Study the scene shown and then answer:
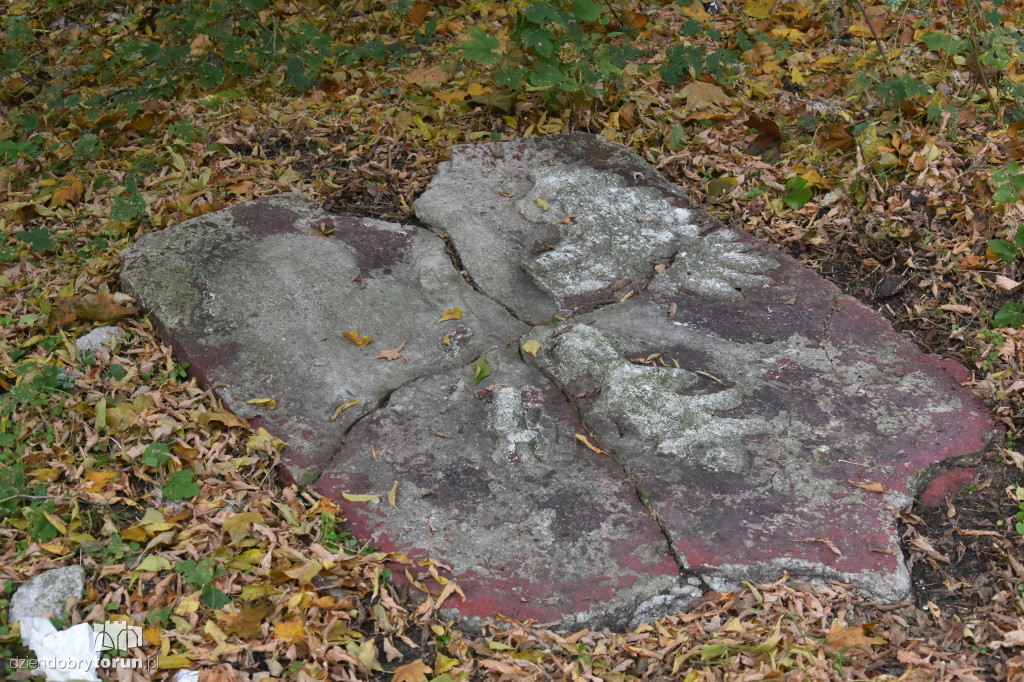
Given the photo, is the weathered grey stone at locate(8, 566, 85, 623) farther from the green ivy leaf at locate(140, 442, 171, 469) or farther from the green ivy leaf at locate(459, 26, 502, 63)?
the green ivy leaf at locate(459, 26, 502, 63)

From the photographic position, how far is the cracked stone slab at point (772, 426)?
2.21 metres

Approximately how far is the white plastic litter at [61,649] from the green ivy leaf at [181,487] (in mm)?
435

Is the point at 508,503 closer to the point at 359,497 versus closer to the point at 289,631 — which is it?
the point at 359,497

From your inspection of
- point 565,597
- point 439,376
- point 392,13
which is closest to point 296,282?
point 439,376

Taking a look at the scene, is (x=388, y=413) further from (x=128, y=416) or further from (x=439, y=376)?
(x=128, y=416)

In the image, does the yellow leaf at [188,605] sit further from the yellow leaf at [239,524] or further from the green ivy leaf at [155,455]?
the green ivy leaf at [155,455]

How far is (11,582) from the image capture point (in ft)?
6.81

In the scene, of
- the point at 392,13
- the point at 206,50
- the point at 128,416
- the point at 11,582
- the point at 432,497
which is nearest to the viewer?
the point at 11,582

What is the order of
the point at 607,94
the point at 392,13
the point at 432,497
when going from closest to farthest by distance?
the point at 432,497 → the point at 607,94 → the point at 392,13

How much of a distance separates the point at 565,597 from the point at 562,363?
831 mm

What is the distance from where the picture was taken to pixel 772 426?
2.52 meters

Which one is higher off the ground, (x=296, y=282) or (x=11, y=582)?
(x=296, y=282)

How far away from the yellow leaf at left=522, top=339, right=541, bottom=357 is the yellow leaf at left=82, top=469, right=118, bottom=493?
1285mm

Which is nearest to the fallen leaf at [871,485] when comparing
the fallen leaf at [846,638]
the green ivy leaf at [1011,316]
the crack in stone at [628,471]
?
the fallen leaf at [846,638]
